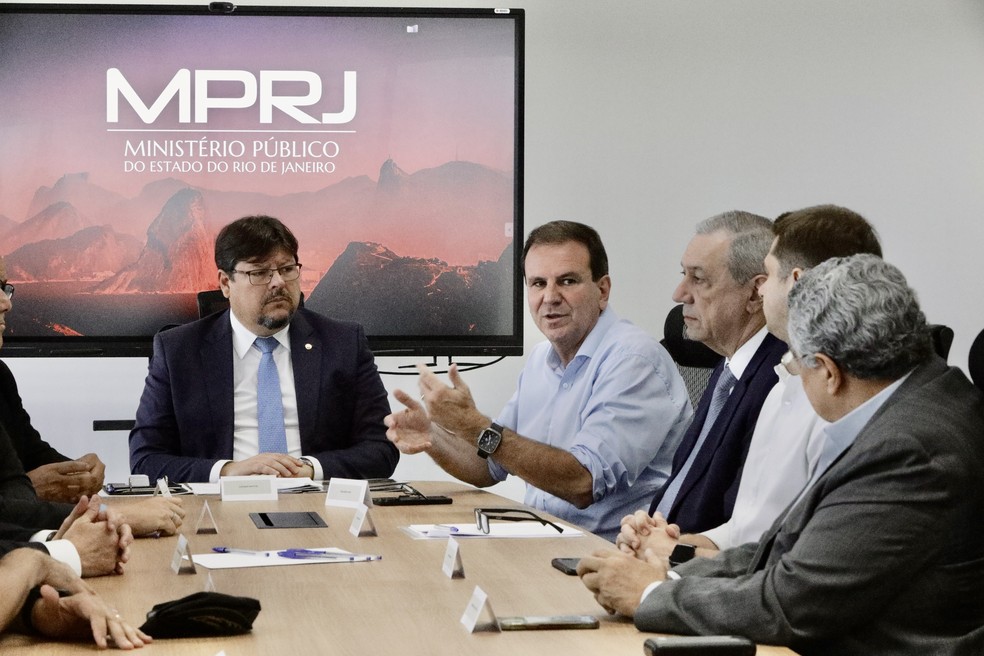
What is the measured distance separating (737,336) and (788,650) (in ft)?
5.00

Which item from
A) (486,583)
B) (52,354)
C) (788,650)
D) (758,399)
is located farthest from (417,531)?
(52,354)

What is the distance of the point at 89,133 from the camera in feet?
17.5

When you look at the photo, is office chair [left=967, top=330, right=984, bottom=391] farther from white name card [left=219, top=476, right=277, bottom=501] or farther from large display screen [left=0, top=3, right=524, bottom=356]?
large display screen [left=0, top=3, right=524, bottom=356]

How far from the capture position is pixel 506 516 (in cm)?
310

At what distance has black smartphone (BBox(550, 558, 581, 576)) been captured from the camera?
2.34 m

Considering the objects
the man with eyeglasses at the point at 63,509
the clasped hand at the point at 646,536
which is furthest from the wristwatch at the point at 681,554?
the man with eyeglasses at the point at 63,509

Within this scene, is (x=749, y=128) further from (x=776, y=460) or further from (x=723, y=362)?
(x=776, y=460)

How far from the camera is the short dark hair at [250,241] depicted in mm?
4195

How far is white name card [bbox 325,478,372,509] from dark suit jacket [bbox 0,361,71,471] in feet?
3.81

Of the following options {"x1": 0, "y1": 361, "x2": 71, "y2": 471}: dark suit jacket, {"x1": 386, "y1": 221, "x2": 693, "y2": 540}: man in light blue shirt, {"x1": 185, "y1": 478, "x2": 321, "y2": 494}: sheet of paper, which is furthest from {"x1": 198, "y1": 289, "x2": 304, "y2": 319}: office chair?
{"x1": 386, "y1": 221, "x2": 693, "y2": 540}: man in light blue shirt

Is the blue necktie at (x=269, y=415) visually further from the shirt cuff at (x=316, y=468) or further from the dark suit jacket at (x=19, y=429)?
the dark suit jacket at (x=19, y=429)

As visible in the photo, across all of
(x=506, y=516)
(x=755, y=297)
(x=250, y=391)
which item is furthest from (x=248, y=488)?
(x=755, y=297)

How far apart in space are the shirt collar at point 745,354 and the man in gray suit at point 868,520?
115 cm

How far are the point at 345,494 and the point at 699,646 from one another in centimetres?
186
